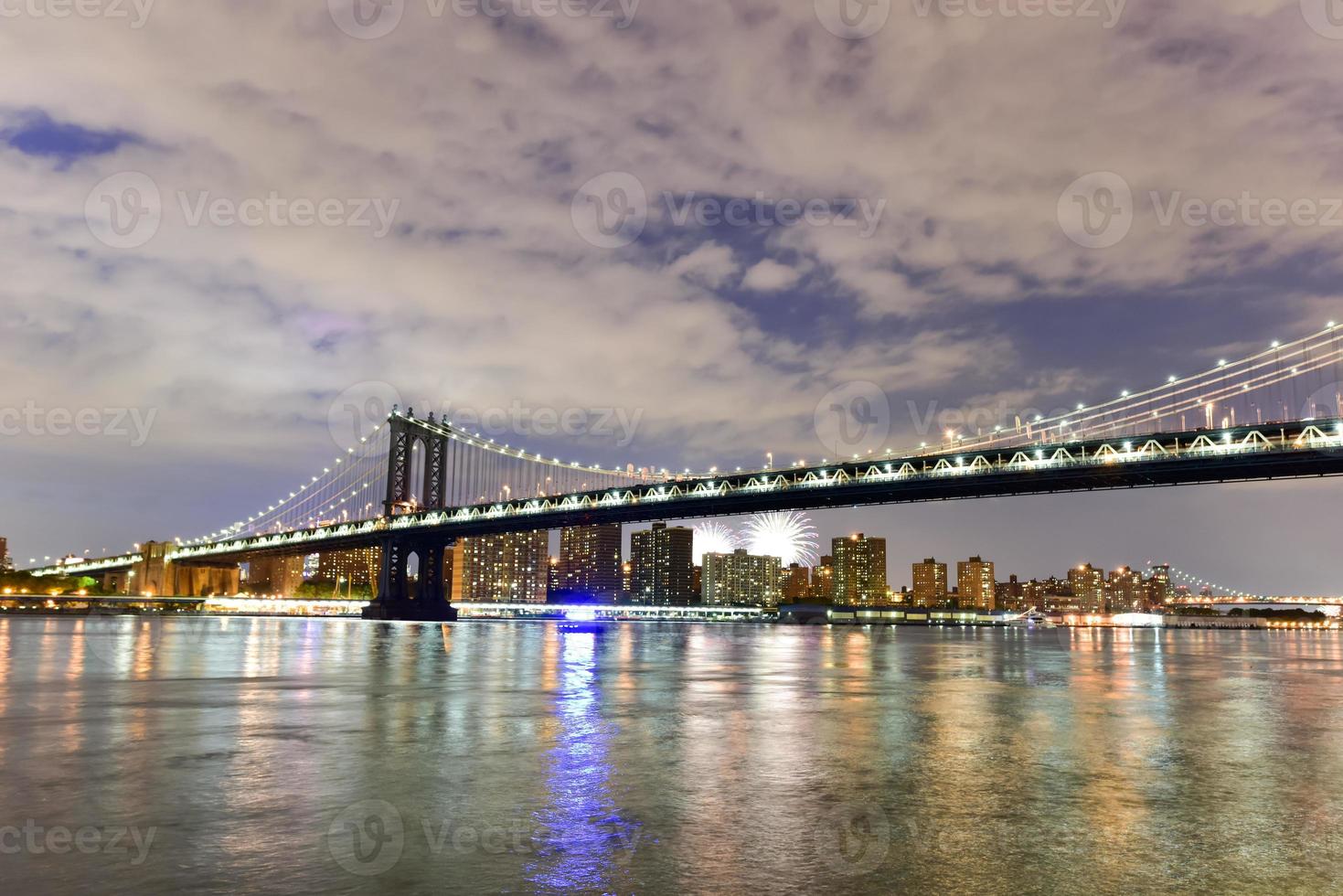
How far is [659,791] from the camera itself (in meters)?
12.0

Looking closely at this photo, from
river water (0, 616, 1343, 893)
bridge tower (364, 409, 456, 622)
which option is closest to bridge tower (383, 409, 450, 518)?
bridge tower (364, 409, 456, 622)


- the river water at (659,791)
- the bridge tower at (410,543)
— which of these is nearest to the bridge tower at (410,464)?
the bridge tower at (410,543)

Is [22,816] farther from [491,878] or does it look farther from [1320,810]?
[1320,810]

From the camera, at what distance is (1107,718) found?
67.8 ft

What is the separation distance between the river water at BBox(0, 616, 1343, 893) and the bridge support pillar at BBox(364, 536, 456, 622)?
3969 inches

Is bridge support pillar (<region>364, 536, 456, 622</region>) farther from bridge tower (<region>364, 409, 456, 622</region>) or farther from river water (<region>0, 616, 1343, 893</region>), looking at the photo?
river water (<region>0, 616, 1343, 893</region>)

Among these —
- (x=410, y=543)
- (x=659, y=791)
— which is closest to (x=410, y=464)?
(x=410, y=543)

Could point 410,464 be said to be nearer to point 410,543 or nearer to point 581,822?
point 410,543

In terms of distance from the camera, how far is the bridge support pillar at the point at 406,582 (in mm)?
125250

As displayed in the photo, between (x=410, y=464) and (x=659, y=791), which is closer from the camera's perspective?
(x=659, y=791)

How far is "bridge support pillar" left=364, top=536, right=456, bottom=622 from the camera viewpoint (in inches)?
4931

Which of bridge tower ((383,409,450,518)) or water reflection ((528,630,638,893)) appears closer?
water reflection ((528,630,638,893))

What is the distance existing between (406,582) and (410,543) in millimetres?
6559

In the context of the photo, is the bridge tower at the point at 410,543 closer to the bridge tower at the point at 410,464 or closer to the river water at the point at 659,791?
the bridge tower at the point at 410,464
